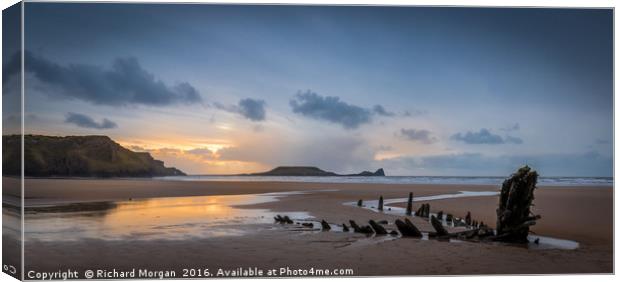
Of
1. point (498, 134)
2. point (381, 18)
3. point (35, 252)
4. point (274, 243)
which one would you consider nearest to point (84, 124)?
point (35, 252)

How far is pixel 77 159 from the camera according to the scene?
9.09 meters

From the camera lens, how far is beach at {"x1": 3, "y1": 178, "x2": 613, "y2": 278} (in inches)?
347

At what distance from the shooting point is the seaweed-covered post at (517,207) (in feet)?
31.3

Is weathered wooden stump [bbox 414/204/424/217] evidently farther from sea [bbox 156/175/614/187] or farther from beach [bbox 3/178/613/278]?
sea [bbox 156/175/614/187]

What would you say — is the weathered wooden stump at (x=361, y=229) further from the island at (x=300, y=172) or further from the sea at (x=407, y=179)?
the island at (x=300, y=172)

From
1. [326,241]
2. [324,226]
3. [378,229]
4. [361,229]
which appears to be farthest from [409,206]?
[326,241]

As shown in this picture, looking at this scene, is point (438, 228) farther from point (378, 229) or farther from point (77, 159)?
point (77, 159)

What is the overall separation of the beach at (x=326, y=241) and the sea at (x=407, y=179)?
90 millimetres

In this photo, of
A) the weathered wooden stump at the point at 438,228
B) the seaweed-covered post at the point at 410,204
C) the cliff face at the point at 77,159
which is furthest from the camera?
the seaweed-covered post at the point at 410,204

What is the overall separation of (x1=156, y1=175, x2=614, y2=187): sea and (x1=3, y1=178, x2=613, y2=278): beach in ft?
0.29

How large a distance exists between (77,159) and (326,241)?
371cm

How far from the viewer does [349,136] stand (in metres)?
9.50

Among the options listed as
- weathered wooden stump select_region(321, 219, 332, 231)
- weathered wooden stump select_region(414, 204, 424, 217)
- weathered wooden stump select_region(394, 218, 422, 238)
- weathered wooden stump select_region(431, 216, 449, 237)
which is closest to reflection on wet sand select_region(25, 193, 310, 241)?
weathered wooden stump select_region(321, 219, 332, 231)

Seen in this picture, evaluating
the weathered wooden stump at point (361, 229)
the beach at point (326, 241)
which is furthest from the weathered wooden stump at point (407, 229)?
the weathered wooden stump at point (361, 229)
